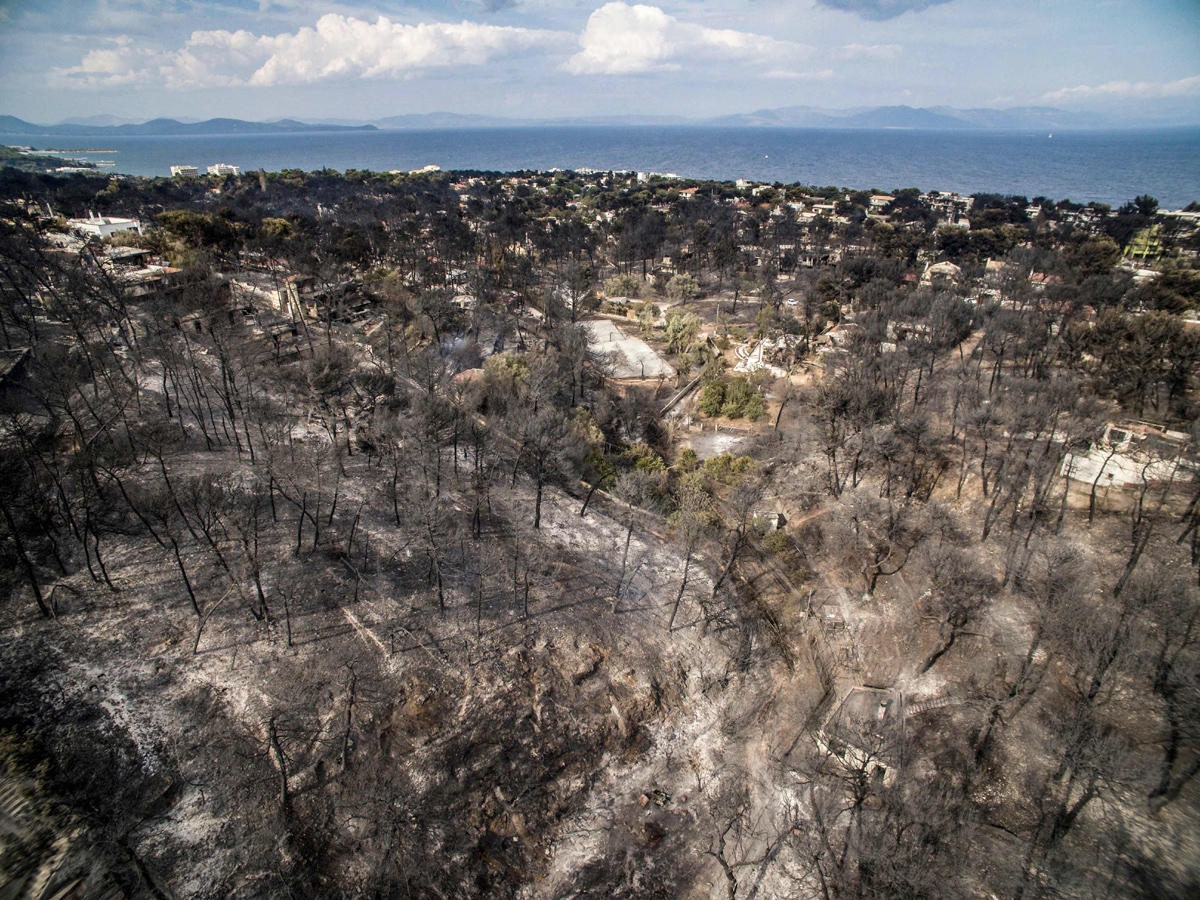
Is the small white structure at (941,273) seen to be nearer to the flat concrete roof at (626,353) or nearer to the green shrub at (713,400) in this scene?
the flat concrete roof at (626,353)

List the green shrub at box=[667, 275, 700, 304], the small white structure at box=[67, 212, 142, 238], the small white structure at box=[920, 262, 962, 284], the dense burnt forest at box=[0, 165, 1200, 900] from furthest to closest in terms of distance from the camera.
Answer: the green shrub at box=[667, 275, 700, 304] → the small white structure at box=[67, 212, 142, 238] → the small white structure at box=[920, 262, 962, 284] → the dense burnt forest at box=[0, 165, 1200, 900]

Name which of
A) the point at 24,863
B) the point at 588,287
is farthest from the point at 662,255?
the point at 24,863

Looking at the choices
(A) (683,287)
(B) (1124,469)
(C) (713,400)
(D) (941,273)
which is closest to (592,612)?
(C) (713,400)

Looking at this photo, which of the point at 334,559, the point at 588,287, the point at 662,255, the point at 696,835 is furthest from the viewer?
the point at 662,255

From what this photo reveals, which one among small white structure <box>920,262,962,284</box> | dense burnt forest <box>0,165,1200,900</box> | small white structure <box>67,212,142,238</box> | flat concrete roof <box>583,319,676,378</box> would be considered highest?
small white structure <box>67,212,142,238</box>

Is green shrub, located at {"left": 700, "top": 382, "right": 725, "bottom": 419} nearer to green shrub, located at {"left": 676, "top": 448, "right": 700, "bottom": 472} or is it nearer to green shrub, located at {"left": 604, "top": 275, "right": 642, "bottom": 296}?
green shrub, located at {"left": 676, "top": 448, "right": 700, "bottom": 472}

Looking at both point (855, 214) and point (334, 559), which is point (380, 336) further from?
point (855, 214)

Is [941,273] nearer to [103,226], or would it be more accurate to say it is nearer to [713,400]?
[713,400]

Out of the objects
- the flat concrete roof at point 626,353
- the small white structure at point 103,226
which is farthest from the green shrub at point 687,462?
the small white structure at point 103,226

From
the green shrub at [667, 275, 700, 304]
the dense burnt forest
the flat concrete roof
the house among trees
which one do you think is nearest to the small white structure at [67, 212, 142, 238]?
the dense burnt forest
